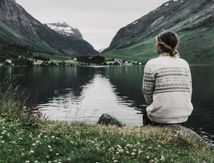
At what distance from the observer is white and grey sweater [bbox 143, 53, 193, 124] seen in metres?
17.7

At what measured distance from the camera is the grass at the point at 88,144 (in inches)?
537

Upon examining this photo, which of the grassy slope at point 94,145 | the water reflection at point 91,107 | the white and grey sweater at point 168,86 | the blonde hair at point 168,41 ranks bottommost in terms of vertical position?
the water reflection at point 91,107

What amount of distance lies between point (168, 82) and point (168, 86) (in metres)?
0.14

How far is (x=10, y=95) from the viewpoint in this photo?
76.2 ft

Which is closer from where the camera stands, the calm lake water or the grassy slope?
the grassy slope

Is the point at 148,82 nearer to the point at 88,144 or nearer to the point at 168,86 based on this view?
the point at 168,86

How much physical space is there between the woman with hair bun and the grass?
73 centimetres

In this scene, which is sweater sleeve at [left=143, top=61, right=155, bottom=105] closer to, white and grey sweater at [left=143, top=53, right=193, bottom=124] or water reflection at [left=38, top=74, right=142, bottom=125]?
white and grey sweater at [left=143, top=53, right=193, bottom=124]

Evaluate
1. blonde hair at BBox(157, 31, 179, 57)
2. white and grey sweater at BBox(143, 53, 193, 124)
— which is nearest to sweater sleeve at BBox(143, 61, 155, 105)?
white and grey sweater at BBox(143, 53, 193, 124)

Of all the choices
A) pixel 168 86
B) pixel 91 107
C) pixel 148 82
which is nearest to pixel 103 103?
pixel 91 107

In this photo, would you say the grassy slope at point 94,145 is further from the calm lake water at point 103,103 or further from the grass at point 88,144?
the calm lake water at point 103,103

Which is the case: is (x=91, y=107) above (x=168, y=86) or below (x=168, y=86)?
below

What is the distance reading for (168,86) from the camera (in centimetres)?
1773

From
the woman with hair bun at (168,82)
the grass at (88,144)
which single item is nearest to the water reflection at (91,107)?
the grass at (88,144)
